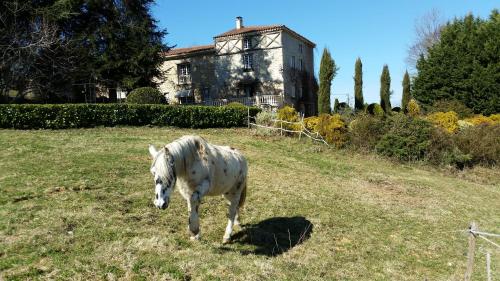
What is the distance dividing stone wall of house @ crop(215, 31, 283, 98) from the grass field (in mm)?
28465

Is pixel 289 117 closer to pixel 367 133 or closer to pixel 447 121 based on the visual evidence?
pixel 367 133

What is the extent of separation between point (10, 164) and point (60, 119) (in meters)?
10.1

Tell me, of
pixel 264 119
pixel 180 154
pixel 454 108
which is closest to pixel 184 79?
pixel 264 119

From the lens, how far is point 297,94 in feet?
157

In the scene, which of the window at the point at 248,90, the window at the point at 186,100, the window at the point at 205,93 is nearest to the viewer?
the window at the point at 248,90

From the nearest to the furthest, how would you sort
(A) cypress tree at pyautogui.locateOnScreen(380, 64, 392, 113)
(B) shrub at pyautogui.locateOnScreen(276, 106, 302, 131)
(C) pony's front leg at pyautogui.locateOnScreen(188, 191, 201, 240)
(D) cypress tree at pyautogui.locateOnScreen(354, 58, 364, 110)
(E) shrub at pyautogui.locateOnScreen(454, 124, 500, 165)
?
(C) pony's front leg at pyautogui.locateOnScreen(188, 191, 201, 240) < (E) shrub at pyautogui.locateOnScreen(454, 124, 500, 165) < (B) shrub at pyautogui.locateOnScreen(276, 106, 302, 131) < (D) cypress tree at pyautogui.locateOnScreen(354, 58, 364, 110) < (A) cypress tree at pyautogui.locateOnScreen(380, 64, 392, 113)

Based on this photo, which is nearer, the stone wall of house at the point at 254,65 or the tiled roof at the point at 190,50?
the stone wall of house at the point at 254,65

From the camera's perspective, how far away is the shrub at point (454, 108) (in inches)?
1404

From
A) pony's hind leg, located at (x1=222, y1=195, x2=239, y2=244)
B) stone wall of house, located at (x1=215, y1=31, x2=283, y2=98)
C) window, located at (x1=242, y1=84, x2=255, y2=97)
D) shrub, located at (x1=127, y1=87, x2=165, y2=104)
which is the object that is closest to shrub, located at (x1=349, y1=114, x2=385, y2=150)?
shrub, located at (x1=127, y1=87, x2=165, y2=104)

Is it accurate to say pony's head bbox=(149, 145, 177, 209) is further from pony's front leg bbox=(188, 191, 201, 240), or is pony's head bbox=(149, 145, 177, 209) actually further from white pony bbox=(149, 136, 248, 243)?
pony's front leg bbox=(188, 191, 201, 240)

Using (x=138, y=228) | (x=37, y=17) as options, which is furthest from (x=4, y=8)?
(x=138, y=228)

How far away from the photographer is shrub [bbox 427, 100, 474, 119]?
1404 inches

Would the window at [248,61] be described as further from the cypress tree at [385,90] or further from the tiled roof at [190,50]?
the cypress tree at [385,90]

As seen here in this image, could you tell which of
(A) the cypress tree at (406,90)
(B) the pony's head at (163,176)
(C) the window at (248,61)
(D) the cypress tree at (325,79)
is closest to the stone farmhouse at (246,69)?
(C) the window at (248,61)
